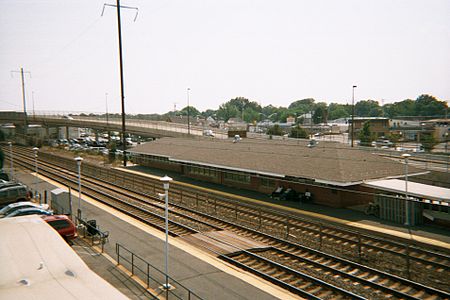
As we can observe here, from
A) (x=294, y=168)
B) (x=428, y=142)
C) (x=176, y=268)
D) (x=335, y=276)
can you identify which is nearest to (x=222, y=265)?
(x=176, y=268)

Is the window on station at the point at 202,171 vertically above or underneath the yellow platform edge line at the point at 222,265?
above

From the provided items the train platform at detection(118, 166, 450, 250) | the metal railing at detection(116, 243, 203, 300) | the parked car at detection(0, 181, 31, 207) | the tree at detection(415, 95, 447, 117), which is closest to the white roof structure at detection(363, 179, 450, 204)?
the train platform at detection(118, 166, 450, 250)

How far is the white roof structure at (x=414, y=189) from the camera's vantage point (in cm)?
2078

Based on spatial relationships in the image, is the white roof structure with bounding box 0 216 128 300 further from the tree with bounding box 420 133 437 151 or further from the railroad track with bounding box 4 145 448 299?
the tree with bounding box 420 133 437 151

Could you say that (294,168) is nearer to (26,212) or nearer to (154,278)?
(154,278)

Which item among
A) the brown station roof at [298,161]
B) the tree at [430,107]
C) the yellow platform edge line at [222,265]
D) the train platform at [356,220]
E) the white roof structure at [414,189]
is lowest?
the yellow platform edge line at [222,265]

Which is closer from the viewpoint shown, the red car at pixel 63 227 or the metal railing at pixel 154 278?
the metal railing at pixel 154 278


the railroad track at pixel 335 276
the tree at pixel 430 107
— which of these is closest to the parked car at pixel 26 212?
the railroad track at pixel 335 276

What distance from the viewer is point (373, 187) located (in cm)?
2378

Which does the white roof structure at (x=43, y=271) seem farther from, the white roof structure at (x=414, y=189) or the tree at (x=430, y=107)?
the tree at (x=430, y=107)

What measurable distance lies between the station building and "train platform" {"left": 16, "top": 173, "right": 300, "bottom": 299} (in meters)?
9.41

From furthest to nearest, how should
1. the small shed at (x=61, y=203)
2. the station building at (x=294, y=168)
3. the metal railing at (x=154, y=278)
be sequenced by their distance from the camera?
the station building at (x=294, y=168) < the small shed at (x=61, y=203) < the metal railing at (x=154, y=278)

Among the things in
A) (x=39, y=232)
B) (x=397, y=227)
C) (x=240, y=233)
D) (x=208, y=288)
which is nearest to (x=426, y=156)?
(x=397, y=227)

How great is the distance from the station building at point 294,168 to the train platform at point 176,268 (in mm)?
9413
